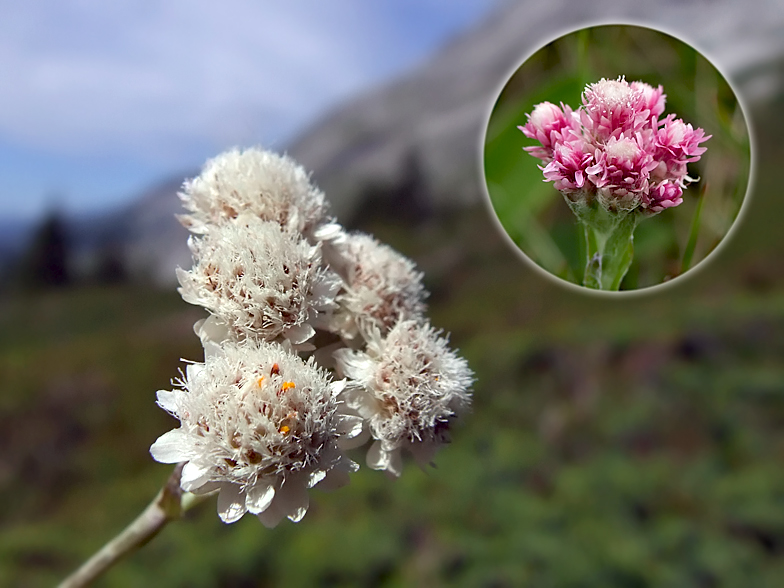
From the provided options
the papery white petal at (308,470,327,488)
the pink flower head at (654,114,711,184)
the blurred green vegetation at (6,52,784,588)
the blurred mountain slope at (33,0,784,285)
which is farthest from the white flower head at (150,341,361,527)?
the blurred mountain slope at (33,0,784,285)

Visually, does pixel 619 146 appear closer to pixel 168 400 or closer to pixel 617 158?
pixel 617 158

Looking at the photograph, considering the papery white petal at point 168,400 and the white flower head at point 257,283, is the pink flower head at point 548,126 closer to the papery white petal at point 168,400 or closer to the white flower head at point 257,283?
the white flower head at point 257,283

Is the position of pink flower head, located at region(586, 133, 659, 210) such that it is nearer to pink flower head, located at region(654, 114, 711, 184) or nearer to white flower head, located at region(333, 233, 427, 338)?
pink flower head, located at region(654, 114, 711, 184)

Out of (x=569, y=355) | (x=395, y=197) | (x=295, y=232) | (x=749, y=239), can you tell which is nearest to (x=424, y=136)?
(x=395, y=197)

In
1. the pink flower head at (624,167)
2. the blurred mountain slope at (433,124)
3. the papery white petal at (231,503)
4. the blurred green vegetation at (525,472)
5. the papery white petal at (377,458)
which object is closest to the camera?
the pink flower head at (624,167)

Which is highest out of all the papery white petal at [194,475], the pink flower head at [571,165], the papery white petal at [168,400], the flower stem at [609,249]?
the pink flower head at [571,165]

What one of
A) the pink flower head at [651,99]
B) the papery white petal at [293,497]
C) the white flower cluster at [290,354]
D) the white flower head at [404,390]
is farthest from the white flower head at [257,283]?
the pink flower head at [651,99]

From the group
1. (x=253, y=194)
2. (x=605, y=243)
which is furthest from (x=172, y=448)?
(x=605, y=243)
